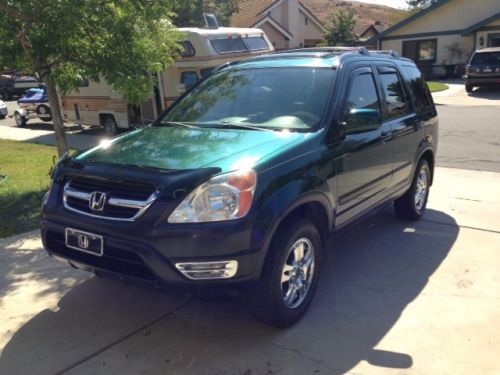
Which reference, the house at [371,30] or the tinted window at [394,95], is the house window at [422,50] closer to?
the house at [371,30]

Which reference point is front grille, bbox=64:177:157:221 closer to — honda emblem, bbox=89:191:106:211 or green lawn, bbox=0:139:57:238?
honda emblem, bbox=89:191:106:211

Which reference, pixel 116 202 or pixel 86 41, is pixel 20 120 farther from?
pixel 116 202

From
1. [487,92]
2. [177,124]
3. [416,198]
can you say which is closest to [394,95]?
[416,198]

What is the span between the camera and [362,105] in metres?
4.51

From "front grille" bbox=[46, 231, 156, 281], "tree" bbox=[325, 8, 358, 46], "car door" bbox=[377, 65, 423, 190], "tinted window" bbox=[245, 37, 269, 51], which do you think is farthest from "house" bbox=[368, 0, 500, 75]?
"front grille" bbox=[46, 231, 156, 281]

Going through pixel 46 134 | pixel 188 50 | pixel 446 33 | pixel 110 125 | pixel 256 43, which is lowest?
pixel 46 134

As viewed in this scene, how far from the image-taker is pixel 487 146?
10.7 meters

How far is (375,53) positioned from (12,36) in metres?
4.55

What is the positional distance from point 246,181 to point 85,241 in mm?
1157

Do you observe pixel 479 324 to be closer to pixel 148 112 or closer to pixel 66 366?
pixel 66 366

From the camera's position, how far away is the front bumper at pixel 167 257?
10.1ft

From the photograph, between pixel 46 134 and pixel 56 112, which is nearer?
pixel 56 112

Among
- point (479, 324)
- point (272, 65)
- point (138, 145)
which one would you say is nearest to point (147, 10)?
point (272, 65)

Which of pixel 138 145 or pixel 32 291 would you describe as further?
pixel 32 291
